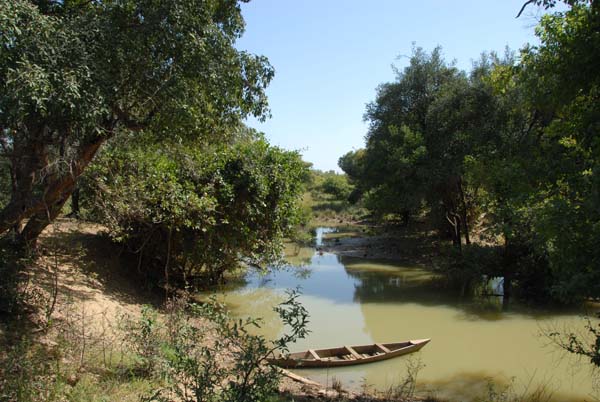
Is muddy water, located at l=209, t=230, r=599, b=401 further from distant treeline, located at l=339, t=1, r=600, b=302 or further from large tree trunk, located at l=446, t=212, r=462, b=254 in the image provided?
large tree trunk, located at l=446, t=212, r=462, b=254

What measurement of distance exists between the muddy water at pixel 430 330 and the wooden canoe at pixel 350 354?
5.7 inches

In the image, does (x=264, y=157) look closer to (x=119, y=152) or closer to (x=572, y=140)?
(x=119, y=152)

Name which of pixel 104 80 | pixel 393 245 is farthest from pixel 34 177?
pixel 393 245

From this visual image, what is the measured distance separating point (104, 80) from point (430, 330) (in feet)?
34.4

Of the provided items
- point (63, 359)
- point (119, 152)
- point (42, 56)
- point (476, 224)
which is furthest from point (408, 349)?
point (476, 224)

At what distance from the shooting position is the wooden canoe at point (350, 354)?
934 centimetres

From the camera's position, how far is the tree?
202 inches

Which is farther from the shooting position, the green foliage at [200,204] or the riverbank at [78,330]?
the green foliage at [200,204]

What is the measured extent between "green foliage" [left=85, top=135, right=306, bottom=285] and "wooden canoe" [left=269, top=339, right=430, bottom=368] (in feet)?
12.6

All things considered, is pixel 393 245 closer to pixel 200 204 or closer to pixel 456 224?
pixel 456 224

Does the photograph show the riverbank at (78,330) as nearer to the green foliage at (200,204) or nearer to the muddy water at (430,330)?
the green foliage at (200,204)

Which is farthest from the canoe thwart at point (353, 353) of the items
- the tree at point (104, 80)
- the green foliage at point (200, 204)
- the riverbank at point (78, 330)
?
the tree at point (104, 80)

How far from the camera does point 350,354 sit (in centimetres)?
991

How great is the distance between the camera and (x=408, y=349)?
33.0 ft
